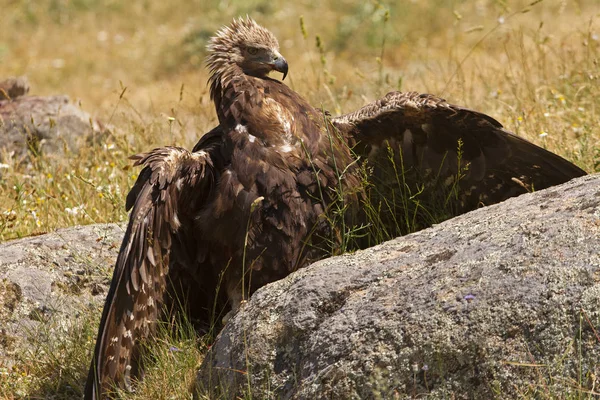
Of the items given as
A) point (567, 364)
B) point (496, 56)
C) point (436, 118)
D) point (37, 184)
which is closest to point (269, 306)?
point (567, 364)

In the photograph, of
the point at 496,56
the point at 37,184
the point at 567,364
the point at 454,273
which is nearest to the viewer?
the point at 567,364

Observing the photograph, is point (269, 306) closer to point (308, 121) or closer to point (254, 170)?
point (254, 170)

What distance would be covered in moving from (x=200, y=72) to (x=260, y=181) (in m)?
8.96

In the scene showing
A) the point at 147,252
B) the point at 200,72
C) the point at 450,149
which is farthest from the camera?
the point at 200,72

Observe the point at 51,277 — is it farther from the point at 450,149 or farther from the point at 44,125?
the point at 44,125

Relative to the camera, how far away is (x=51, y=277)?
475cm

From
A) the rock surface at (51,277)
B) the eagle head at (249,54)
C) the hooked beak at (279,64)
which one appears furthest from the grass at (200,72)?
the hooked beak at (279,64)

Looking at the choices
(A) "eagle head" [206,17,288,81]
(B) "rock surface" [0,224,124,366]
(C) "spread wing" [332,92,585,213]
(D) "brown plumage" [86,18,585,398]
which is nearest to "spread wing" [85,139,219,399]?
(D) "brown plumage" [86,18,585,398]

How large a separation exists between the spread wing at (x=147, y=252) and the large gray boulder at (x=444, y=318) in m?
0.47

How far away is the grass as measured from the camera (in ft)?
18.5

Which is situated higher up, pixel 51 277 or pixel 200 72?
pixel 200 72

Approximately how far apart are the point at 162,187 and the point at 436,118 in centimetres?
165

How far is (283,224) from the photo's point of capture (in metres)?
4.45

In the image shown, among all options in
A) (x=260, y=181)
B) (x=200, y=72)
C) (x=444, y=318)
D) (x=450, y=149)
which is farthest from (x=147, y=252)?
(x=200, y=72)
